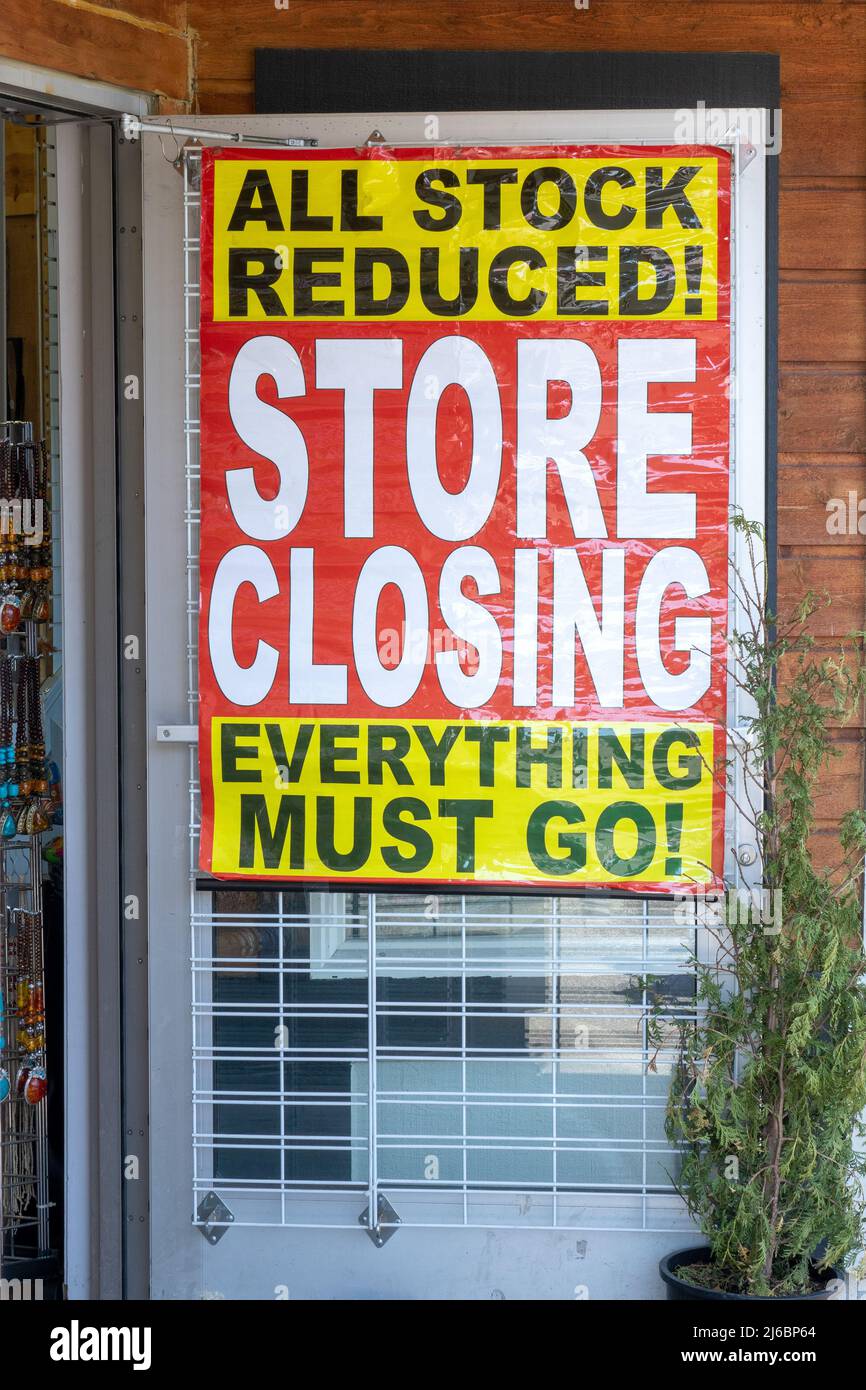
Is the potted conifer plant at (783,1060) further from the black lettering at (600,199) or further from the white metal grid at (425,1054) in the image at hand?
the black lettering at (600,199)

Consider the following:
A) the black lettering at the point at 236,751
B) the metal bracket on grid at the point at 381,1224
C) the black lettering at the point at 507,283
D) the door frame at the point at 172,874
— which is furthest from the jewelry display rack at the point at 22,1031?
the black lettering at the point at 507,283

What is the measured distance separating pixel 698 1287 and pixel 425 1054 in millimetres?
833

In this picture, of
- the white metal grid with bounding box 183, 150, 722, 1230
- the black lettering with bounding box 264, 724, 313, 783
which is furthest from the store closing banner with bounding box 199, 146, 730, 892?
the white metal grid with bounding box 183, 150, 722, 1230

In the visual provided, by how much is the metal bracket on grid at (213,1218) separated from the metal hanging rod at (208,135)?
2540 mm

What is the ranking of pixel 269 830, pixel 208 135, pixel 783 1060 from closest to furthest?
pixel 783 1060, pixel 208 135, pixel 269 830

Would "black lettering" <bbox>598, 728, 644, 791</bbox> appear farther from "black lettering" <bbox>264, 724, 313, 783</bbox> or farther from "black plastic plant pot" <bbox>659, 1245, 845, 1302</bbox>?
"black plastic plant pot" <bbox>659, 1245, 845, 1302</bbox>

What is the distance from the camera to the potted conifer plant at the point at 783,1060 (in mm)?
2934

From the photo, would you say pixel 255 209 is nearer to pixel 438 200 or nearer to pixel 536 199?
pixel 438 200

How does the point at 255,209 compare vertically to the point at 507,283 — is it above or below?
above

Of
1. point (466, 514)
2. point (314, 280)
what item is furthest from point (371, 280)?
point (466, 514)

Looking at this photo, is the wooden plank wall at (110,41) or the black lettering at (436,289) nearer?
the wooden plank wall at (110,41)

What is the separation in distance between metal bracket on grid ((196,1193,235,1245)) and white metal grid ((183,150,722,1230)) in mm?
20

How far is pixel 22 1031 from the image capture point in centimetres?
378

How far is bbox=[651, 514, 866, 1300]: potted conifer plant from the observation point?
2934mm
